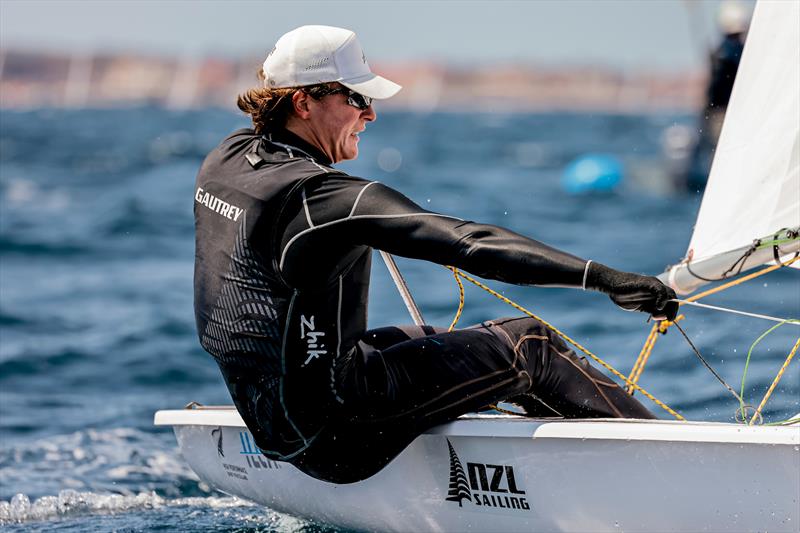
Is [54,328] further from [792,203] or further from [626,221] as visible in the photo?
[626,221]

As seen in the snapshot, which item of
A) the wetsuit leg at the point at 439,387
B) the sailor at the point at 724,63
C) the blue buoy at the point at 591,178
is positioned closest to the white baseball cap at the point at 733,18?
the sailor at the point at 724,63

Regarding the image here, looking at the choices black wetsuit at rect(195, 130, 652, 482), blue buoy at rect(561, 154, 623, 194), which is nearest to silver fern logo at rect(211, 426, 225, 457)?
black wetsuit at rect(195, 130, 652, 482)

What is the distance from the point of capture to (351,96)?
2.34 m

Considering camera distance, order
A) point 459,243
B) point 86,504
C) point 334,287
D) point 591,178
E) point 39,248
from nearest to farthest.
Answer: point 459,243
point 334,287
point 86,504
point 39,248
point 591,178

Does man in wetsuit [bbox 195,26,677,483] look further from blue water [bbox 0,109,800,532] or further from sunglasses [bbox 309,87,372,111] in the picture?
blue water [bbox 0,109,800,532]

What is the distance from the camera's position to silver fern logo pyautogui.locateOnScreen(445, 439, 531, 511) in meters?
2.36

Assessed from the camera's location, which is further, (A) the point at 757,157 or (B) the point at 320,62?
(A) the point at 757,157

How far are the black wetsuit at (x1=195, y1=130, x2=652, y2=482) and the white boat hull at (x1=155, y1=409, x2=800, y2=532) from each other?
10 centimetres

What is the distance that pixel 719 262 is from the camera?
8.98 ft

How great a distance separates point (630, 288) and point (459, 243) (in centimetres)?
32

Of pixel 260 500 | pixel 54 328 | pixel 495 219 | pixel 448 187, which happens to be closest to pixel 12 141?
pixel 448 187

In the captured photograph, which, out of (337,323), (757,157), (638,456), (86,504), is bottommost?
(86,504)

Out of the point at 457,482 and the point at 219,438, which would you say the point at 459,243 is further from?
the point at 219,438

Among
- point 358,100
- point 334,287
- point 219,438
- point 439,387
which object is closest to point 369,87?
point 358,100
